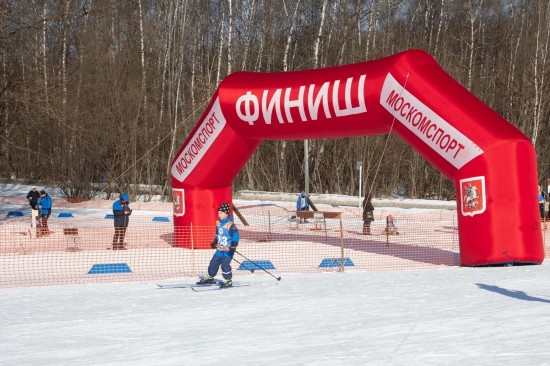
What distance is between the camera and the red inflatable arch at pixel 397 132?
12883 millimetres

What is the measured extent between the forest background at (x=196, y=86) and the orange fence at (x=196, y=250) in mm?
7306

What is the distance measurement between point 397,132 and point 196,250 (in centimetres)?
513

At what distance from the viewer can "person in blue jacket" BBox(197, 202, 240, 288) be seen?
36.4 ft

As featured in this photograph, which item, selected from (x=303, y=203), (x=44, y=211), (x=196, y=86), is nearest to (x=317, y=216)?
(x=303, y=203)

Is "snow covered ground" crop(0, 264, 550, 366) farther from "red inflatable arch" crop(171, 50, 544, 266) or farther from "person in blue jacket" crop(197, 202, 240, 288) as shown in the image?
"red inflatable arch" crop(171, 50, 544, 266)

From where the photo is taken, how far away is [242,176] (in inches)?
A: 1385

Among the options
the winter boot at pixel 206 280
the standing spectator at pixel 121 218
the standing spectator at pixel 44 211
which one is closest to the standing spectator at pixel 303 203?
the standing spectator at pixel 121 218

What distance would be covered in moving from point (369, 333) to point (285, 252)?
8502 mm

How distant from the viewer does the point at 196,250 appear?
16.7m

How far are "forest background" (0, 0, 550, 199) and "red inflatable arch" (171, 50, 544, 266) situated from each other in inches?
460

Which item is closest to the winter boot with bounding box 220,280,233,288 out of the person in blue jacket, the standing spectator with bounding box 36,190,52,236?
the person in blue jacket

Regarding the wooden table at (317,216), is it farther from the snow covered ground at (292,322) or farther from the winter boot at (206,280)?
the winter boot at (206,280)

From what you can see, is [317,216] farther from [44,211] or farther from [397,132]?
[397,132]

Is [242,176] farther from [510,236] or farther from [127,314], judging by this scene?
[127,314]
